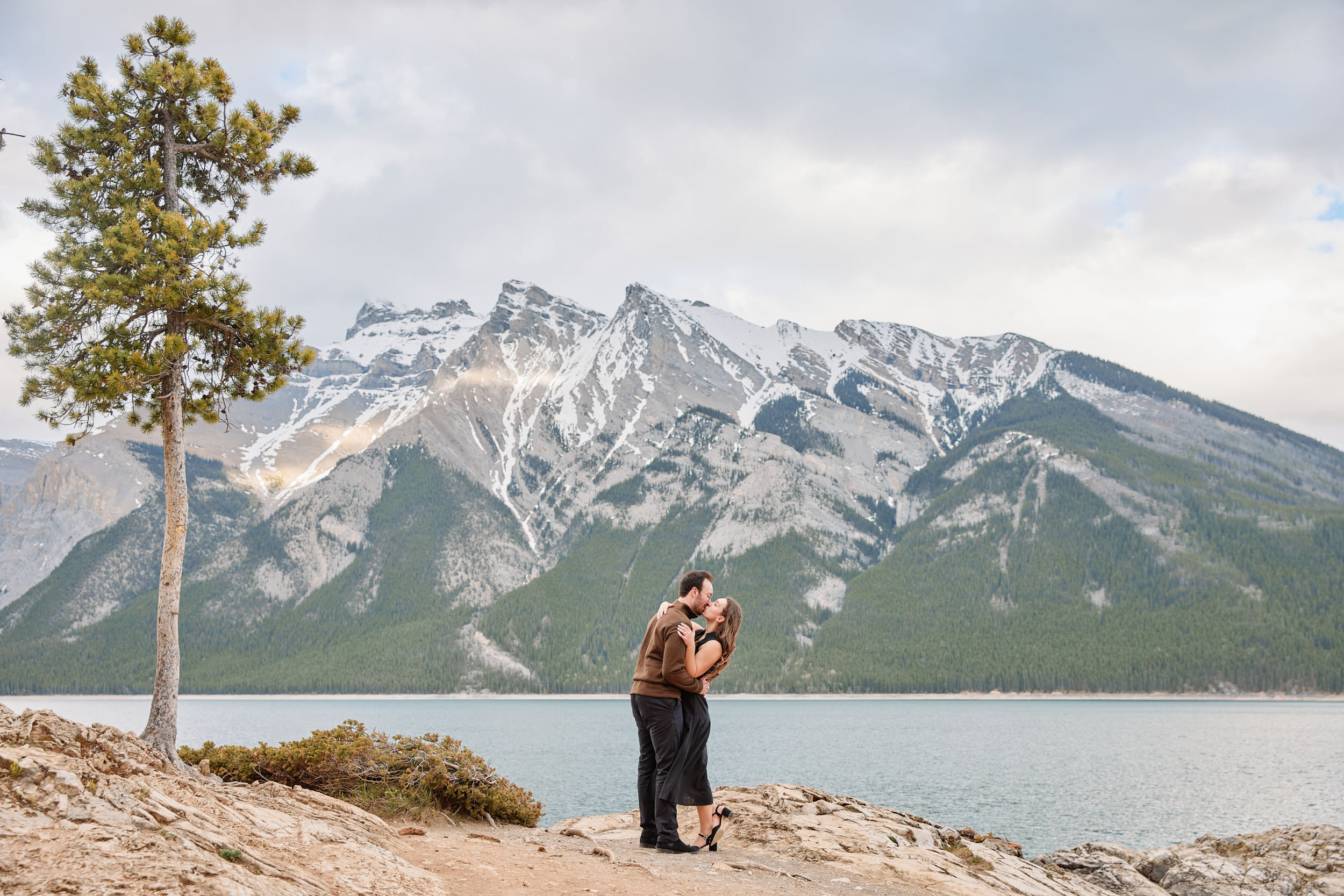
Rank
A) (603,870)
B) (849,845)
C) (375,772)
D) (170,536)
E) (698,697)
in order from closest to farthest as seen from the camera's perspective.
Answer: (603,870)
(698,697)
(849,845)
(375,772)
(170,536)

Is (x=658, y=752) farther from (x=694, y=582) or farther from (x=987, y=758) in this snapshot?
(x=987, y=758)

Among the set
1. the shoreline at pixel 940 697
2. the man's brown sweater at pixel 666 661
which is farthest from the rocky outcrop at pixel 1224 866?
the shoreline at pixel 940 697

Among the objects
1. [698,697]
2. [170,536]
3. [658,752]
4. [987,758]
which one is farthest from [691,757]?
[987,758]

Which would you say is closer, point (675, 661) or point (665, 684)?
point (675, 661)

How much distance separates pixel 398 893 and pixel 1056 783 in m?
55.6

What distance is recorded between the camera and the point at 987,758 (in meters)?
67.2

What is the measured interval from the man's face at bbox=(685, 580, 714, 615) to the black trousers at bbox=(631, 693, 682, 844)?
1108 mm

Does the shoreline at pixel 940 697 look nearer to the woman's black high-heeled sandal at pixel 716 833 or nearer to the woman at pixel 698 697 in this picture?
the woman's black high-heeled sandal at pixel 716 833

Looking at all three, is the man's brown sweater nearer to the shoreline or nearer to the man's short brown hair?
the man's short brown hair

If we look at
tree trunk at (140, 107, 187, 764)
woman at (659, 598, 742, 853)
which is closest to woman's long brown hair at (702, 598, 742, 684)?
woman at (659, 598, 742, 853)

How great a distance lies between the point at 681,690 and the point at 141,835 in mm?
5848

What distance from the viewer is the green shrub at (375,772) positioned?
1326 cm

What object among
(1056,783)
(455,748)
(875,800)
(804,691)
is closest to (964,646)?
(804,691)

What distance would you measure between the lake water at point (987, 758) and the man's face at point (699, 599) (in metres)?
25.7
